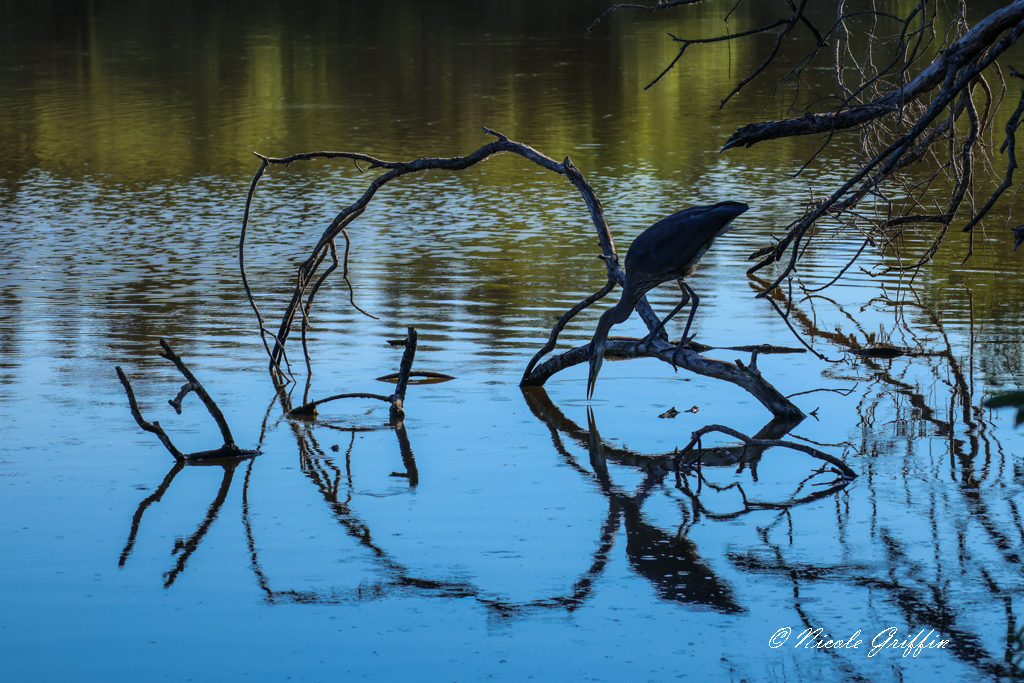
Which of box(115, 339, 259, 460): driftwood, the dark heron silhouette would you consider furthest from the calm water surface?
the dark heron silhouette

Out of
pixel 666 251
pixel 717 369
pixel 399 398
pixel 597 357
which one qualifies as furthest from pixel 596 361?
pixel 399 398

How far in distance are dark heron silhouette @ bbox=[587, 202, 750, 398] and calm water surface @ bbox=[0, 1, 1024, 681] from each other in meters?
0.80

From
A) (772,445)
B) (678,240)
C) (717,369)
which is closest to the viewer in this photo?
(772,445)

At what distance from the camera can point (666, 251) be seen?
670 cm

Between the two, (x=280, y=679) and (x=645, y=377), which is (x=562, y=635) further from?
(x=645, y=377)

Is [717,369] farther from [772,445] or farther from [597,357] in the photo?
[772,445]

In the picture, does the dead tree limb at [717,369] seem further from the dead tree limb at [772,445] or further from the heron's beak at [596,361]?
the heron's beak at [596,361]

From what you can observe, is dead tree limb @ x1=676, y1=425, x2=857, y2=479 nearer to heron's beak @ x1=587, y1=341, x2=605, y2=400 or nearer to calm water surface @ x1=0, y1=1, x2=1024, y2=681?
calm water surface @ x1=0, y1=1, x2=1024, y2=681

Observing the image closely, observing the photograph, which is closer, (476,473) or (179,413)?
(179,413)

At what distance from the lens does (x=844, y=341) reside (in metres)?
9.67

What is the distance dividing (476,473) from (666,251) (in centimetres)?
157

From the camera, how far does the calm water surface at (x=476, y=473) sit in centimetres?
479

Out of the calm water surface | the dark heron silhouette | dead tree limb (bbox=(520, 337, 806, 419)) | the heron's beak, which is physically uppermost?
the dark heron silhouette

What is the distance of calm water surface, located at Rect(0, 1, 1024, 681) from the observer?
4785 mm
